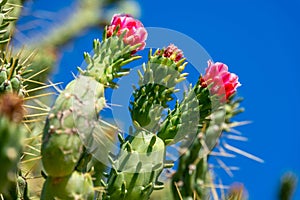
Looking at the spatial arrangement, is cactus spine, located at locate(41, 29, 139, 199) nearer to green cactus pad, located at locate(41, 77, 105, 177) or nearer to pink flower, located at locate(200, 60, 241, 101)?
green cactus pad, located at locate(41, 77, 105, 177)

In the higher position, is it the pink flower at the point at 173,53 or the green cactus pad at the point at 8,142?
the pink flower at the point at 173,53

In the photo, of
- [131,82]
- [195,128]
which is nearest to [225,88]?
[195,128]

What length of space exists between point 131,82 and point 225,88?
0.31m

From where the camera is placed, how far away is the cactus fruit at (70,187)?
186cm

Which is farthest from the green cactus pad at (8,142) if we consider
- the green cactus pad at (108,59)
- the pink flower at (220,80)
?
the pink flower at (220,80)

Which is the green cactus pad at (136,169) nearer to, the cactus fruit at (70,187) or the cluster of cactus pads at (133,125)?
the cluster of cactus pads at (133,125)

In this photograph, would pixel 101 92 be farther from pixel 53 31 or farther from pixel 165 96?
pixel 53 31

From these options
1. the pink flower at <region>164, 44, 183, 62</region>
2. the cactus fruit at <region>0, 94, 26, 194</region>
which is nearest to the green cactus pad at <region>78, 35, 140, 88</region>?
the pink flower at <region>164, 44, 183, 62</region>

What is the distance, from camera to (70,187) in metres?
1.87

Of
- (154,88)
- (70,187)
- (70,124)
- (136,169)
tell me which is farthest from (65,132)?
(154,88)

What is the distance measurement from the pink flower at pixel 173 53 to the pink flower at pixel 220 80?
0.10m

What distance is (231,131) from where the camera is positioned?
2.30m

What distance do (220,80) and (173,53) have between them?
0.17 metres

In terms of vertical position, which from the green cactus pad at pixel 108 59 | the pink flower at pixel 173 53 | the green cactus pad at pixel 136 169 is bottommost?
the green cactus pad at pixel 136 169
